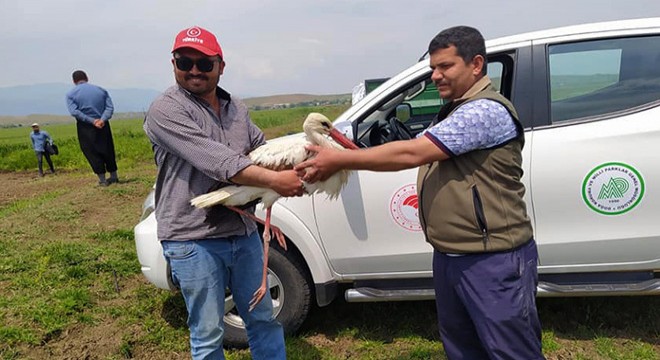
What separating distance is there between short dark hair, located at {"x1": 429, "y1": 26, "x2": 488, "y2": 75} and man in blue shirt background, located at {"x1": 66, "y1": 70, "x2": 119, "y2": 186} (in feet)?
27.7

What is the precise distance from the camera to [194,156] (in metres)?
2.17

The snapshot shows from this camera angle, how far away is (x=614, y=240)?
314 centimetres

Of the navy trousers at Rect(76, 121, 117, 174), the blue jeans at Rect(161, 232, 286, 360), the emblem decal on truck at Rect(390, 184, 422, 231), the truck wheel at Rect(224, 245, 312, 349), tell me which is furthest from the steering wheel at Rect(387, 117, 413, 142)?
the navy trousers at Rect(76, 121, 117, 174)

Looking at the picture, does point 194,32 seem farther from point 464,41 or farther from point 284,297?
point 284,297

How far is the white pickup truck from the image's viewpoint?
10.1 feet

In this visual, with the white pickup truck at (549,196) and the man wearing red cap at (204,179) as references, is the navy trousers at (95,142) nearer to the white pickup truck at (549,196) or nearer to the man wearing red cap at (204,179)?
the white pickup truck at (549,196)

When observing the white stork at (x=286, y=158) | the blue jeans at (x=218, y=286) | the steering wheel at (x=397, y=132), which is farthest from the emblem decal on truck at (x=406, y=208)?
the blue jeans at (x=218, y=286)

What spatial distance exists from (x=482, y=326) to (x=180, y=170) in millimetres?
1532

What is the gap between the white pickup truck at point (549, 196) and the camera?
308cm

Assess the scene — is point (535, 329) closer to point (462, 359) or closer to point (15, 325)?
point (462, 359)

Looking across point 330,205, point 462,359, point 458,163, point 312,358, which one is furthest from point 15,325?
point 458,163

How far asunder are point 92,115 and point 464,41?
8.68m

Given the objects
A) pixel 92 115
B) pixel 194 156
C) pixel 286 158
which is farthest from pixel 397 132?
pixel 92 115

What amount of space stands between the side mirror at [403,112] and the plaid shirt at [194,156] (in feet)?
5.52
